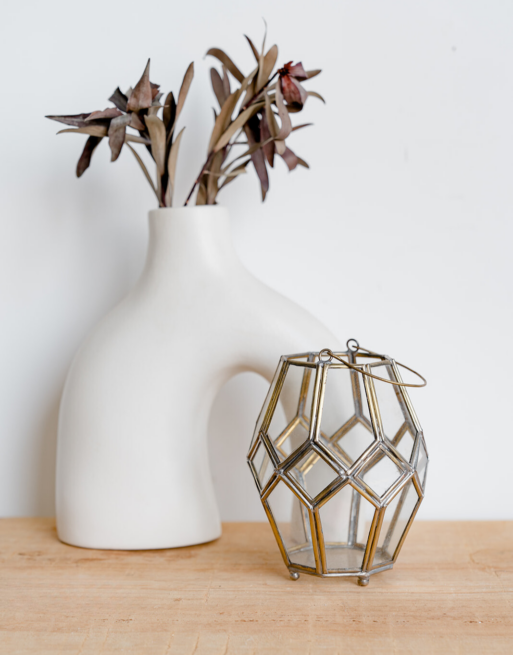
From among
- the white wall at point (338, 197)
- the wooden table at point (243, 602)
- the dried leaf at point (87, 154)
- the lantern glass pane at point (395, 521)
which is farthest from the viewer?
the white wall at point (338, 197)

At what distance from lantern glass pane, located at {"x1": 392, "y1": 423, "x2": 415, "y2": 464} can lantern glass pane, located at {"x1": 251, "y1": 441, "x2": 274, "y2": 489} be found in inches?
4.6

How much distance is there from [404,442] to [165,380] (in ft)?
0.83

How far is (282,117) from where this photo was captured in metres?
0.61

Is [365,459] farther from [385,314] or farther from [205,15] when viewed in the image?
[205,15]

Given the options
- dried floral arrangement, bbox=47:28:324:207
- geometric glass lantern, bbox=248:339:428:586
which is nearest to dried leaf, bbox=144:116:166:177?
dried floral arrangement, bbox=47:28:324:207

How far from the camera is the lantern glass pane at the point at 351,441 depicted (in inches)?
23.6

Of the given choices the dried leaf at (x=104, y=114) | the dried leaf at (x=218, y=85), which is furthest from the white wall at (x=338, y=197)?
the dried leaf at (x=104, y=114)

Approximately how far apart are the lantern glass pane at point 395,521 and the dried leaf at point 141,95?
442 mm

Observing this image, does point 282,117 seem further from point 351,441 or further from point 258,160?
point 351,441

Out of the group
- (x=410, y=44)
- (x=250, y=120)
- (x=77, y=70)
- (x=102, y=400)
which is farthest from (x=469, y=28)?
(x=102, y=400)

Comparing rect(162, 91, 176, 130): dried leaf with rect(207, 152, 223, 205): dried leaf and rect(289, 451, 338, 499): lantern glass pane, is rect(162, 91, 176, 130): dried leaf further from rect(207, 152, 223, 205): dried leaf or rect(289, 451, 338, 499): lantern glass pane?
rect(289, 451, 338, 499): lantern glass pane

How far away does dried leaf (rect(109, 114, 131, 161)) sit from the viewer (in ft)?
1.95

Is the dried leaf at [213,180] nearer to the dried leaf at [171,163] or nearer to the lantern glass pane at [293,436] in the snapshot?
the dried leaf at [171,163]

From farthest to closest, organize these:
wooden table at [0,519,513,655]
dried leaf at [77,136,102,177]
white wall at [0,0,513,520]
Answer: white wall at [0,0,513,520], dried leaf at [77,136,102,177], wooden table at [0,519,513,655]
